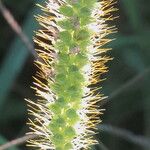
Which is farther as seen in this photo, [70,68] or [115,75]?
[115,75]

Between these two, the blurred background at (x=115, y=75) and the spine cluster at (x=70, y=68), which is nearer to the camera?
the spine cluster at (x=70, y=68)

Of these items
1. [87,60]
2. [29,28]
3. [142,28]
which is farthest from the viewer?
[142,28]

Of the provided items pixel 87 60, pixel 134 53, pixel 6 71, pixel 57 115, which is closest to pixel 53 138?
pixel 57 115

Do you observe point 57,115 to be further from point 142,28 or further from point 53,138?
point 142,28

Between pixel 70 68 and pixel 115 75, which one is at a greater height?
pixel 115 75

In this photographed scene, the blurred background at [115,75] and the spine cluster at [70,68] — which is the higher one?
the blurred background at [115,75]

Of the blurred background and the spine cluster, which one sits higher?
the blurred background

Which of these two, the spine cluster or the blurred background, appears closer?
the spine cluster

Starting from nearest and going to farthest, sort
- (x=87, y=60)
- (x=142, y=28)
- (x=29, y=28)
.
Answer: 1. (x=87, y=60)
2. (x=29, y=28)
3. (x=142, y=28)
